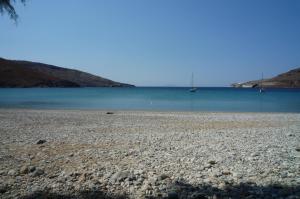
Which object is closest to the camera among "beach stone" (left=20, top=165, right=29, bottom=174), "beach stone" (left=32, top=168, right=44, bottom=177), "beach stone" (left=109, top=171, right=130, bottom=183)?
"beach stone" (left=109, top=171, right=130, bottom=183)

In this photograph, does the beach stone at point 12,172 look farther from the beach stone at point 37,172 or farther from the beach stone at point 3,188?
the beach stone at point 3,188

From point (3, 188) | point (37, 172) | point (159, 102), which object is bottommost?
point (3, 188)

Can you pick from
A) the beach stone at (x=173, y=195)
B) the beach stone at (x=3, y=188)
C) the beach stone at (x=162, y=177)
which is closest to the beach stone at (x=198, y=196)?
the beach stone at (x=173, y=195)

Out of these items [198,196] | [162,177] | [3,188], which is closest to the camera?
[198,196]

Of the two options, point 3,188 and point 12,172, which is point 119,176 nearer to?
point 3,188

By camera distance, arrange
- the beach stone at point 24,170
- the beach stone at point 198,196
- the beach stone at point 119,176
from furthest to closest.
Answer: the beach stone at point 24,170 → the beach stone at point 119,176 → the beach stone at point 198,196

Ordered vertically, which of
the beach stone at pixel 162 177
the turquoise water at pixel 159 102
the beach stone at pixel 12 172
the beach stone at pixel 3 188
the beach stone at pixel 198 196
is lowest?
the beach stone at pixel 3 188

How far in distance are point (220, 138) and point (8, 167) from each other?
865 centimetres

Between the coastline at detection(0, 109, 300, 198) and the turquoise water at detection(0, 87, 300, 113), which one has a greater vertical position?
the turquoise water at detection(0, 87, 300, 113)

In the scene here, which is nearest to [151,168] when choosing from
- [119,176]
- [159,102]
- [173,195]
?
[119,176]

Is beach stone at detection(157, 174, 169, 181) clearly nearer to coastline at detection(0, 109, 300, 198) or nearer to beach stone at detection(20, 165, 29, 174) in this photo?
coastline at detection(0, 109, 300, 198)

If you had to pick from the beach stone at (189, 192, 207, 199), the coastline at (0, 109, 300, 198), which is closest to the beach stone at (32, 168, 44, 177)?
the coastline at (0, 109, 300, 198)

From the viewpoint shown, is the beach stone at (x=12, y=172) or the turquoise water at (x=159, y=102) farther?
the turquoise water at (x=159, y=102)

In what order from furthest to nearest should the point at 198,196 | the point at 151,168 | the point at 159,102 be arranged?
the point at 159,102, the point at 151,168, the point at 198,196
